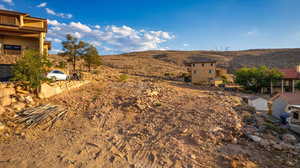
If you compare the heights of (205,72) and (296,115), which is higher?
(205,72)

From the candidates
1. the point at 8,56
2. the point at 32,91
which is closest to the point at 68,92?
the point at 32,91

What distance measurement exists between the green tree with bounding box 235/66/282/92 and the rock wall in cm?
2551

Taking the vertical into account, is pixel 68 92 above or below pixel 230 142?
above

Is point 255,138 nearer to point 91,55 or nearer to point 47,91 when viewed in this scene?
point 47,91

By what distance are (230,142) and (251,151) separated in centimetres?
74

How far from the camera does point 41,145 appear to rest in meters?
6.00

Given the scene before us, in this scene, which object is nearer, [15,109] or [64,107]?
[15,109]

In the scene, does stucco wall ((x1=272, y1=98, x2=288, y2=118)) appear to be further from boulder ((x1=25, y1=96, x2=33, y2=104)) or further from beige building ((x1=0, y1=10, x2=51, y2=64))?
beige building ((x1=0, y1=10, x2=51, y2=64))

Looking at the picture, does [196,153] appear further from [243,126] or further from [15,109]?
[15,109]

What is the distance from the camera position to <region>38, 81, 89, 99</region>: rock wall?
9883mm

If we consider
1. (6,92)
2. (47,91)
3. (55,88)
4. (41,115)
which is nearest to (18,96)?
(6,92)

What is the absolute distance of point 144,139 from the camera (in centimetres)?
639

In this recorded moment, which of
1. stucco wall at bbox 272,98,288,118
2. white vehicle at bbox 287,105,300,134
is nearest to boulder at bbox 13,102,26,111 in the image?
white vehicle at bbox 287,105,300,134

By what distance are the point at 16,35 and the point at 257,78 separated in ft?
104
